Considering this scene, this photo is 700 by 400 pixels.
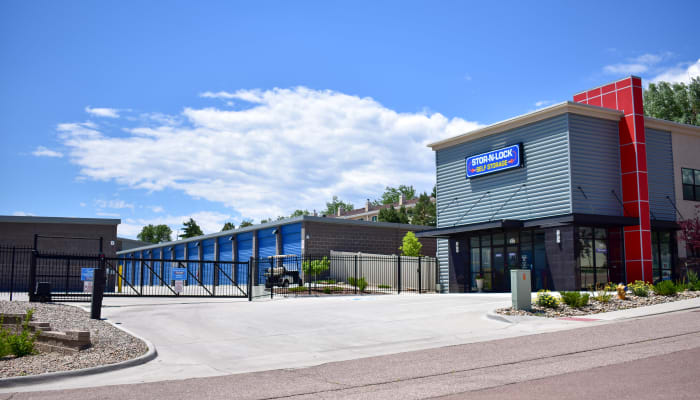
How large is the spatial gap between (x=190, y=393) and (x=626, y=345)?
7.97m

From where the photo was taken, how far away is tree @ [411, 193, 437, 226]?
255 feet

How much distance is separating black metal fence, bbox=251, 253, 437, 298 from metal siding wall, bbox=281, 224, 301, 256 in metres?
1.53

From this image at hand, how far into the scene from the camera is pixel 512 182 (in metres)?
28.8

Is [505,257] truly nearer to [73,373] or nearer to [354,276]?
[354,276]

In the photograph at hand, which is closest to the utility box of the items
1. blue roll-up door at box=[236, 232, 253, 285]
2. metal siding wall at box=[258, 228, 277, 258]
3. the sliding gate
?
the sliding gate

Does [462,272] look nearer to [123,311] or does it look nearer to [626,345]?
[123,311]

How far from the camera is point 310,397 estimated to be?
313 inches

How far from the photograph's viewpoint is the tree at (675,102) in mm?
45719

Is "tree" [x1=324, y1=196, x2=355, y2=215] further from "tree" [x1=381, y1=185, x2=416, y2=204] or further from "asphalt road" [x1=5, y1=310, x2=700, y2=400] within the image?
"asphalt road" [x1=5, y1=310, x2=700, y2=400]

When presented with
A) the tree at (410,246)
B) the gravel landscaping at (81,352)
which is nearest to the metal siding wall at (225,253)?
the tree at (410,246)

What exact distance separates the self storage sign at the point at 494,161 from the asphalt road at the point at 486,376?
1677 cm

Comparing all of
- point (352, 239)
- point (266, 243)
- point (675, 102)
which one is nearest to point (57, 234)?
point (266, 243)

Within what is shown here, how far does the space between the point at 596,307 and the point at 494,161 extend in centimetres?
1257

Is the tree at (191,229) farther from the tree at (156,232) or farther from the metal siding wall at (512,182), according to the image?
the metal siding wall at (512,182)
